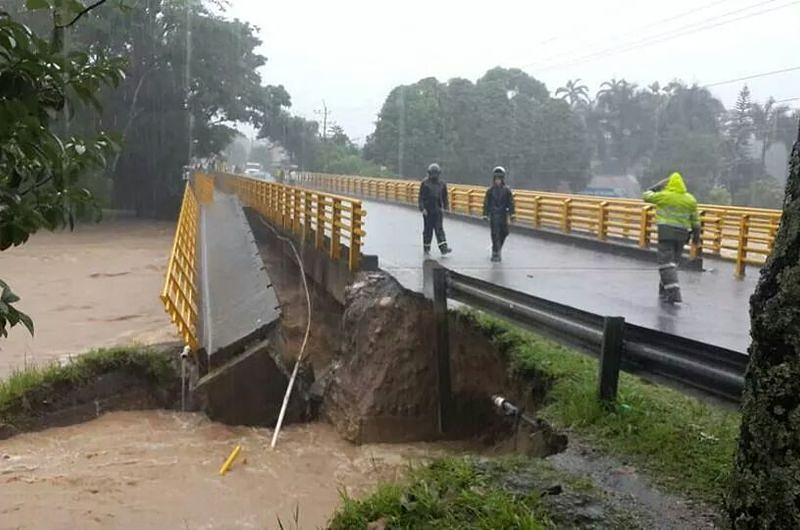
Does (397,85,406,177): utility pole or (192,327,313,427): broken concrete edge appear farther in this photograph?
(397,85,406,177): utility pole

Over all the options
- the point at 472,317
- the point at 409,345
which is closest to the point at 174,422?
the point at 409,345

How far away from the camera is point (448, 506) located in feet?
13.0

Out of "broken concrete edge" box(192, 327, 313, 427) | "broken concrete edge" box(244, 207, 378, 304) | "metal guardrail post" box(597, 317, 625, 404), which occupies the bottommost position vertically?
"broken concrete edge" box(192, 327, 313, 427)

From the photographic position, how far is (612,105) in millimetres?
21312

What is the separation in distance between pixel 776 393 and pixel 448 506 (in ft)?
7.33

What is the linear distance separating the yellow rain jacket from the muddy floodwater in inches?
138

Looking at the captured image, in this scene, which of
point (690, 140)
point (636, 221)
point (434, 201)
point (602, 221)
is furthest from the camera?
point (602, 221)

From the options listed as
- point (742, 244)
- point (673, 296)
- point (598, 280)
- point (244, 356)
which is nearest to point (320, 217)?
point (244, 356)

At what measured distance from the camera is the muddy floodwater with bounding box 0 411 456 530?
22.7 ft

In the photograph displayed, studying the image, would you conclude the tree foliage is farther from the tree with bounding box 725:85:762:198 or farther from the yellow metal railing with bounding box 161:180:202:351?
the yellow metal railing with bounding box 161:180:202:351

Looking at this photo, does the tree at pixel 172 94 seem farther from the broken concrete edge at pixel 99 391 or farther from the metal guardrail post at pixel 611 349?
the metal guardrail post at pixel 611 349

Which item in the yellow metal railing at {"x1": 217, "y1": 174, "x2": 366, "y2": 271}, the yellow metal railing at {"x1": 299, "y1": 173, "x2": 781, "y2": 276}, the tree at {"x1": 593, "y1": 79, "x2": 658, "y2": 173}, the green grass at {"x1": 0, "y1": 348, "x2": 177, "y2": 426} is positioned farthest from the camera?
the tree at {"x1": 593, "y1": 79, "x2": 658, "y2": 173}

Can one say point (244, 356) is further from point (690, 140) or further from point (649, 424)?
point (690, 140)

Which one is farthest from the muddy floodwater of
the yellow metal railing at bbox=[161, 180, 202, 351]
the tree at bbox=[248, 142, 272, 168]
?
the tree at bbox=[248, 142, 272, 168]
